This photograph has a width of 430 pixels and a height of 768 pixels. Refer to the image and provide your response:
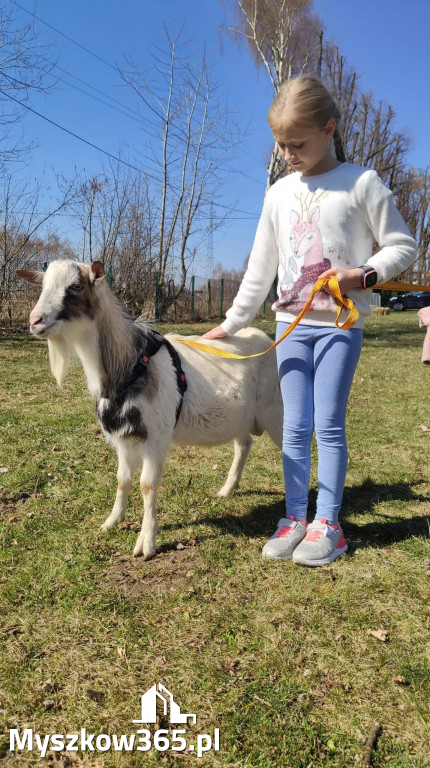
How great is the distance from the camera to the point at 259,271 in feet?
10.3

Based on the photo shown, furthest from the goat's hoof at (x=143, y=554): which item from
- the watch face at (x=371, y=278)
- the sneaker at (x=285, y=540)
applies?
the watch face at (x=371, y=278)

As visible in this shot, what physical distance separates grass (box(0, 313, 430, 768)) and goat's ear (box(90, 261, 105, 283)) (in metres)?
1.67

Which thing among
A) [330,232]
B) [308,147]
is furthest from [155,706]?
[308,147]

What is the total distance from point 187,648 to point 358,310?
1.91 m

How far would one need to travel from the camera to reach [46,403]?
21.8 ft

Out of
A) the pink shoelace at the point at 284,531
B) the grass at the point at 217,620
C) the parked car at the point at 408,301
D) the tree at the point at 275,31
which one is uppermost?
the tree at the point at 275,31

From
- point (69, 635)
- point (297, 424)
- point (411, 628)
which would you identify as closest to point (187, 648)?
Answer: point (69, 635)

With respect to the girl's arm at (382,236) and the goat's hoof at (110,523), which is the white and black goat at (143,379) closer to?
the goat's hoof at (110,523)

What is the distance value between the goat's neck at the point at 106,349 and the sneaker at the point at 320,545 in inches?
57.5

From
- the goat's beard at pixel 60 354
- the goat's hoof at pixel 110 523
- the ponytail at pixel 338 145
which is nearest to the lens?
the ponytail at pixel 338 145

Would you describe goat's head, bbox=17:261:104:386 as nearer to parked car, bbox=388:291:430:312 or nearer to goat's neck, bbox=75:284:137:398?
goat's neck, bbox=75:284:137:398

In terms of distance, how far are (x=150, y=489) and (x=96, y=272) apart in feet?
4.48

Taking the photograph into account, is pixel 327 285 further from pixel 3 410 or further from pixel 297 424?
pixel 3 410

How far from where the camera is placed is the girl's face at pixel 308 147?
2.54m
